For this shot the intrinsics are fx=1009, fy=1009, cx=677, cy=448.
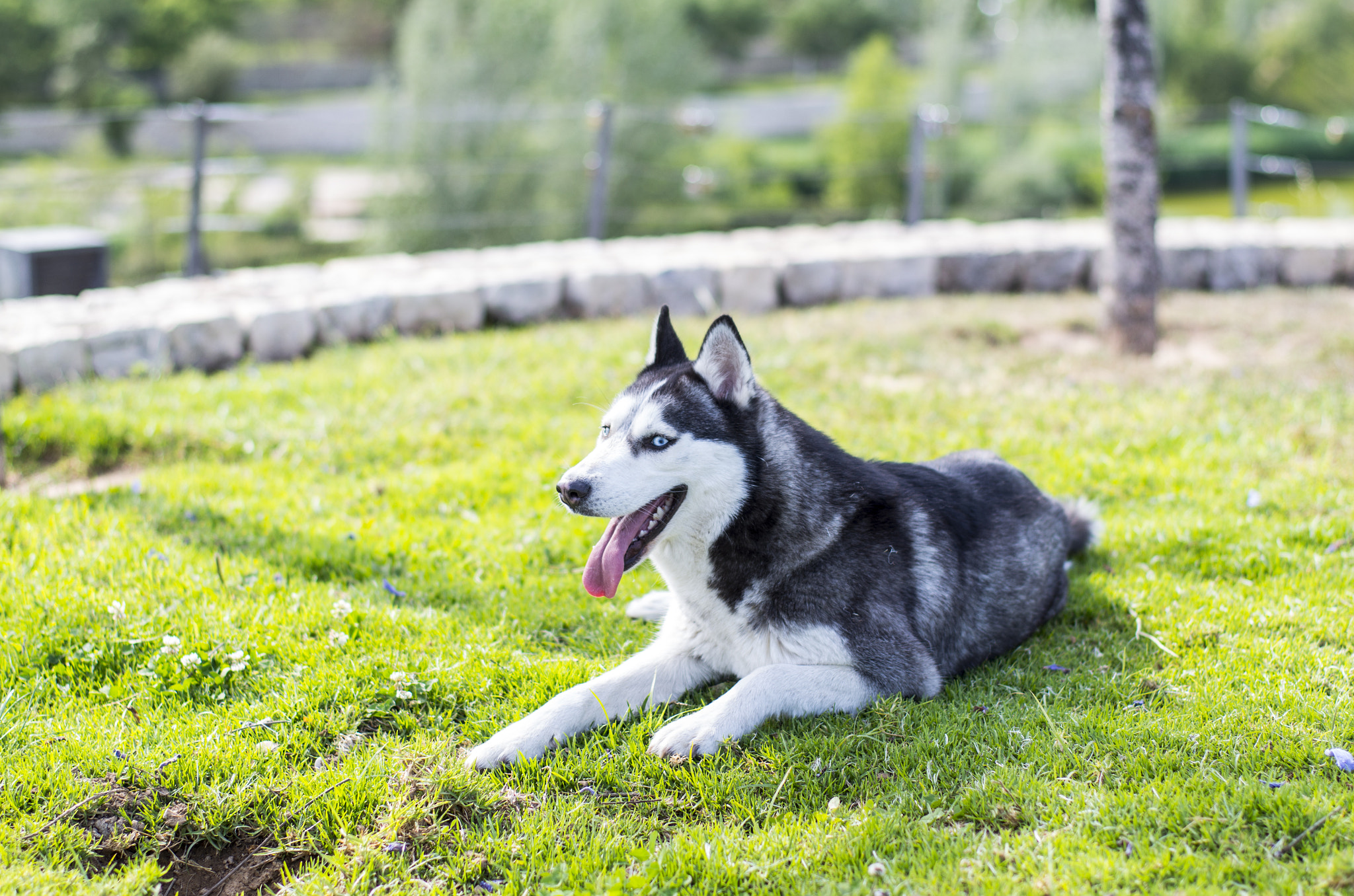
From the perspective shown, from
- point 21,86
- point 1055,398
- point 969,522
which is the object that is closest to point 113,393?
point 969,522

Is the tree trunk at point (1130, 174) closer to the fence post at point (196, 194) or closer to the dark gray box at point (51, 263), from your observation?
the fence post at point (196, 194)

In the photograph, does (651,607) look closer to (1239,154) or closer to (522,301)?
(522,301)

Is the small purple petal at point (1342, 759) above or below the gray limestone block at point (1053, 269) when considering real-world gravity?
below

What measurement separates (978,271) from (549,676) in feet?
27.4

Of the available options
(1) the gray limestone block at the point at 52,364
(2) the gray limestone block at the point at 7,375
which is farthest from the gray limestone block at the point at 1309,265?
(2) the gray limestone block at the point at 7,375

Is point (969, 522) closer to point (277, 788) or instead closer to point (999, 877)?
point (999, 877)

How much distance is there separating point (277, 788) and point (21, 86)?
52.6 m

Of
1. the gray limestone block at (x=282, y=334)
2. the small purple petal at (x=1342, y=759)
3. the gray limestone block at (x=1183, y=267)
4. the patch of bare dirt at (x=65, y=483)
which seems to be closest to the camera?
the small purple petal at (x=1342, y=759)

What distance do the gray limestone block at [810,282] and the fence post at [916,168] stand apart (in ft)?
10.2

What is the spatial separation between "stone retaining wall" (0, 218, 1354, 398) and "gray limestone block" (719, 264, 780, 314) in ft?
0.05

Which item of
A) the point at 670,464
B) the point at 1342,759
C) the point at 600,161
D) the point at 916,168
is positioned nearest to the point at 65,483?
the point at 670,464

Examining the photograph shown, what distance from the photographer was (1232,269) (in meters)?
11.0

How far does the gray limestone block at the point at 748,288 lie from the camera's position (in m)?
9.73

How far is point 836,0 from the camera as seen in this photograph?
5944cm
